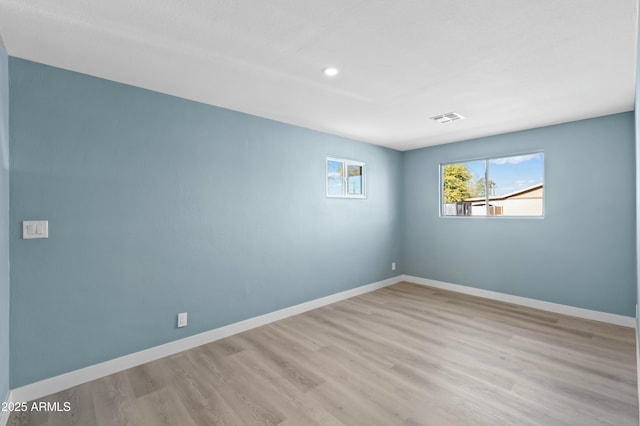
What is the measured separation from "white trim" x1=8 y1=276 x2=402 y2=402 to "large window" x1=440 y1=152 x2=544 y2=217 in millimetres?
2884

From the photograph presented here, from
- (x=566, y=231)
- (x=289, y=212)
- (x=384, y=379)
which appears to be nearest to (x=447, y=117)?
(x=566, y=231)

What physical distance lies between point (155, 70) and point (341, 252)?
3.23 m

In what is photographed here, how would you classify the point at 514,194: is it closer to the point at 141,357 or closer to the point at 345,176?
the point at 345,176

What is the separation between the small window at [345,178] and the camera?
174 inches

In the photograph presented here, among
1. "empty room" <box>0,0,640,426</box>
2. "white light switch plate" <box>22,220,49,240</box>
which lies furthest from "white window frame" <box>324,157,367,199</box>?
"white light switch plate" <box>22,220,49,240</box>

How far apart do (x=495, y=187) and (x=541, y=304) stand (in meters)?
1.76

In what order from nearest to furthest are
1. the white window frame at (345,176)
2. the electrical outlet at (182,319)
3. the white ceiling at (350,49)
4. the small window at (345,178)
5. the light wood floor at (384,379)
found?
the white ceiling at (350,49)
the light wood floor at (384,379)
the electrical outlet at (182,319)
the white window frame at (345,176)
the small window at (345,178)

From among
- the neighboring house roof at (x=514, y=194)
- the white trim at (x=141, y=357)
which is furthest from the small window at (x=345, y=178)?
the neighboring house roof at (x=514, y=194)

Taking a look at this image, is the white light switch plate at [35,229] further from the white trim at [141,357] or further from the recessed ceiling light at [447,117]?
the recessed ceiling light at [447,117]

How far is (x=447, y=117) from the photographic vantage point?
3576 millimetres

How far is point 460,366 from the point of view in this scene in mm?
2555

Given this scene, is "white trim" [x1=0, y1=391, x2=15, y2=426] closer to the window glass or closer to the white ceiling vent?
the window glass

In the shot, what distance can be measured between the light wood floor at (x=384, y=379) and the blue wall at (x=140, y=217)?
0.40 meters

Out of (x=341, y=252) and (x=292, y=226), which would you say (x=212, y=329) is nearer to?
(x=292, y=226)
